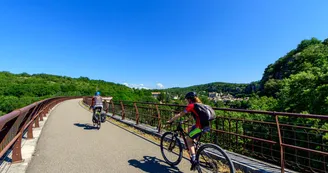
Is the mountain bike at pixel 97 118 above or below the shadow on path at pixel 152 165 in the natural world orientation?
above

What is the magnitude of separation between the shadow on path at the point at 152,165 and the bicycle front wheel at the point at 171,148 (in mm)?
149

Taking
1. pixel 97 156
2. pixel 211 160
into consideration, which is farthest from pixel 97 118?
pixel 211 160

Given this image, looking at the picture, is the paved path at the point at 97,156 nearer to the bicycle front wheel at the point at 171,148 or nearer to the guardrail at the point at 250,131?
the bicycle front wheel at the point at 171,148

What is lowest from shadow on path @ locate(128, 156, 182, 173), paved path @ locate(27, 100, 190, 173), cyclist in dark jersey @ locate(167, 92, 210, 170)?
shadow on path @ locate(128, 156, 182, 173)

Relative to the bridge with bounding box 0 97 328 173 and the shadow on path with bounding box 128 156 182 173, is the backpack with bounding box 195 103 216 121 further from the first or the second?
the shadow on path with bounding box 128 156 182 173

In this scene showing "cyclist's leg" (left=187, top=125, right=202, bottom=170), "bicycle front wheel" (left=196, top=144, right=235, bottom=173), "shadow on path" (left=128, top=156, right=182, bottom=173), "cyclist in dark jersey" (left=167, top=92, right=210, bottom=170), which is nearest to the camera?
"bicycle front wheel" (left=196, top=144, right=235, bottom=173)

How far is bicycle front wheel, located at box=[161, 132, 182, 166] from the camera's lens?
15.2 feet

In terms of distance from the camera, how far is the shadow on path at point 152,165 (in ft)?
13.8

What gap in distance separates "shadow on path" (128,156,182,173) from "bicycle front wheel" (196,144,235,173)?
2.07ft

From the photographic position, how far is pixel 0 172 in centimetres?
371

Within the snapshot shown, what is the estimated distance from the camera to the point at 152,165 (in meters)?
4.47

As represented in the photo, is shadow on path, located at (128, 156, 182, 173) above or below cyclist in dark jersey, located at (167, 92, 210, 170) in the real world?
below

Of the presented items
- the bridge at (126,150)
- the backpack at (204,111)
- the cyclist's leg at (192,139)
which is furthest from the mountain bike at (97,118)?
the backpack at (204,111)

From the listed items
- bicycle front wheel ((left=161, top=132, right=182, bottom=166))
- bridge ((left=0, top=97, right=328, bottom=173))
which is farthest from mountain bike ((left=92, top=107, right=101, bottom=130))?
bicycle front wheel ((left=161, top=132, right=182, bottom=166))
